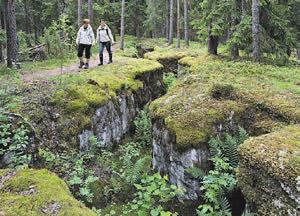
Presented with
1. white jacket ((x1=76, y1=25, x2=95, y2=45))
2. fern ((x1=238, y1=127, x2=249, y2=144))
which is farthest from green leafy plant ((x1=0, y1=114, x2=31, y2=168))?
white jacket ((x1=76, y1=25, x2=95, y2=45))

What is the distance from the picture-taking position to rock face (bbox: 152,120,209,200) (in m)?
7.30

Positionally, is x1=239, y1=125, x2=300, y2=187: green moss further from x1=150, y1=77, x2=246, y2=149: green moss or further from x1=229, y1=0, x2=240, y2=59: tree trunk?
x1=229, y1=0, x2=240, y2=59: tree trunk

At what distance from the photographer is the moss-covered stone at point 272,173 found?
16.6ft

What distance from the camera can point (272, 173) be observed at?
529 cm

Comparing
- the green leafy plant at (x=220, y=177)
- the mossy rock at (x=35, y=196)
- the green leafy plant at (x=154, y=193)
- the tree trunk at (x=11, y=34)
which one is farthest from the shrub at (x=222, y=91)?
the tree trunk at (x=11, y=34)

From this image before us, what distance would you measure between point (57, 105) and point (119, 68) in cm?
538

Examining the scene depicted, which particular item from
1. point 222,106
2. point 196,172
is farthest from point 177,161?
point 222,106

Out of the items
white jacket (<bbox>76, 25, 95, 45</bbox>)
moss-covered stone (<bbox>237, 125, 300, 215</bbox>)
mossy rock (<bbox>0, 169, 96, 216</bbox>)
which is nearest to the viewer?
mossy rock (<bbox>0, 169, 96, 216</bbox>)

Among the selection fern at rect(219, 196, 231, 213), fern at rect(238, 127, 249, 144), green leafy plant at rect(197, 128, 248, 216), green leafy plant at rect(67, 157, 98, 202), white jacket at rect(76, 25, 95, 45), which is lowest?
green leafy plant at rect(67, 157, 98, 202)

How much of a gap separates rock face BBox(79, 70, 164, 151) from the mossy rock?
516cm

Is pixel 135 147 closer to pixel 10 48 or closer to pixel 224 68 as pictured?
pixel 224 68

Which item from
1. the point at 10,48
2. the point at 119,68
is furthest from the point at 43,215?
the point at 10,48

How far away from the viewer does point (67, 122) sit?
9523 millimetres

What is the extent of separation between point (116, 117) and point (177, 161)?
4342mm
